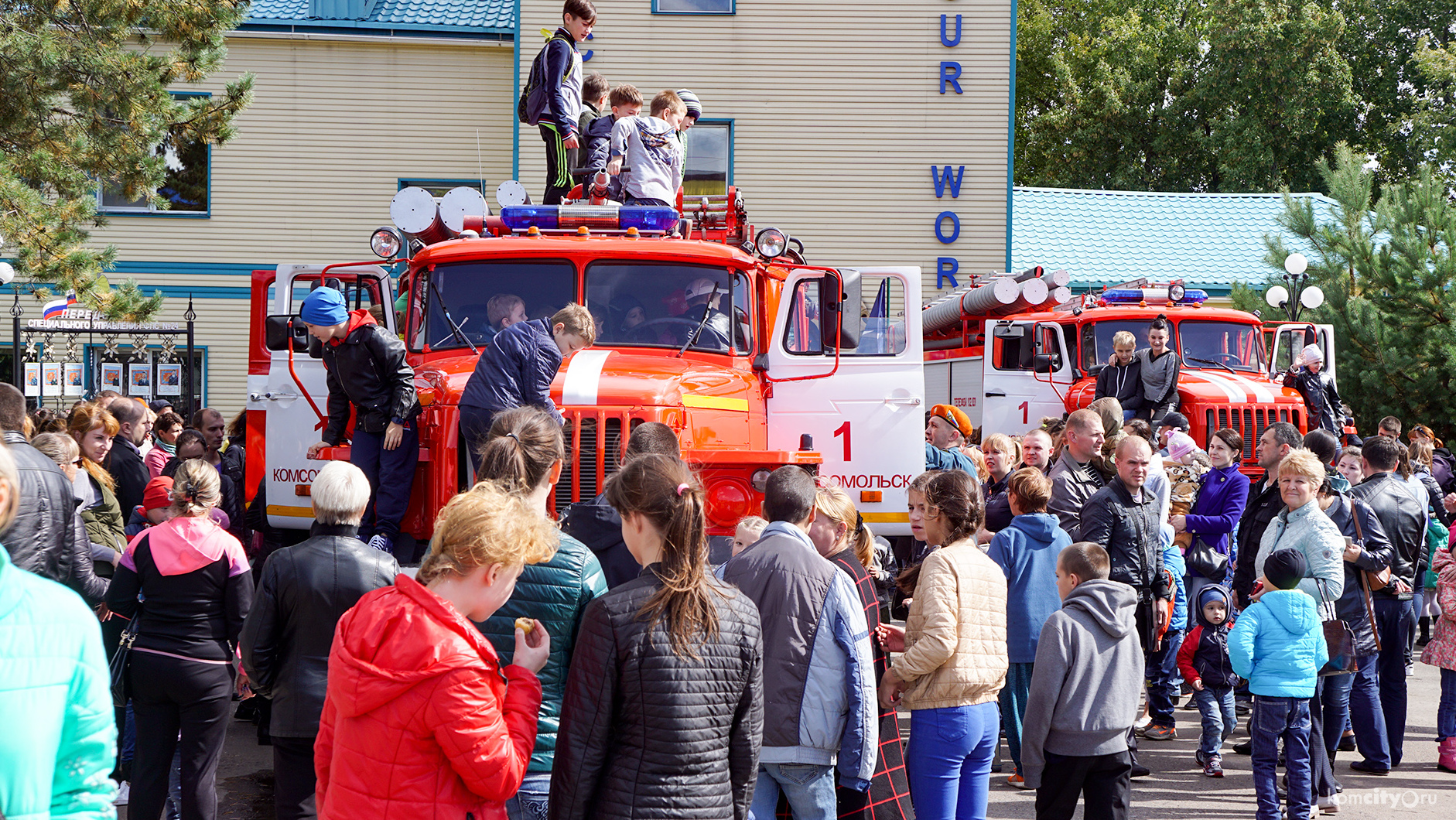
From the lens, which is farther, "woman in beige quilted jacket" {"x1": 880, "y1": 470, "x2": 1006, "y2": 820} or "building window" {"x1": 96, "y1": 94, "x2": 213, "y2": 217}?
"building window" {"x1": 96, "y1": 94, "x2": 213, "y2": 217}

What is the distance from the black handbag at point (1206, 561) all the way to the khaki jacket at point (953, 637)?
3613 mm

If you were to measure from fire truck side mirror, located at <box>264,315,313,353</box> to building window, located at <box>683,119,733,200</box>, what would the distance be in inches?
500

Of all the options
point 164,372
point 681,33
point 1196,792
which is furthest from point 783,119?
point 1196,792

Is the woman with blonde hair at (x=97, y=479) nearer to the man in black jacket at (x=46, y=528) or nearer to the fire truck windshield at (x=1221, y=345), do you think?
the man in black jacket at (x=46, y=528)

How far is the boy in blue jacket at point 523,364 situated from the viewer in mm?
5965

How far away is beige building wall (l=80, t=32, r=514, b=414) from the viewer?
766 inches

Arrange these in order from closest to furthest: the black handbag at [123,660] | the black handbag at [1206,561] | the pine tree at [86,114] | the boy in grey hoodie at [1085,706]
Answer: the boy in grey hoodie at [1085,706] → the black handbag at [123,660] → the black handbag at [1206,561] → the pine tree at [86,114]

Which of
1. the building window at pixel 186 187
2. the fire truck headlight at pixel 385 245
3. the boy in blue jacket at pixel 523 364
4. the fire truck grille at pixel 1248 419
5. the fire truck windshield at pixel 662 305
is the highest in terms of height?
the building window at pixel 186 187

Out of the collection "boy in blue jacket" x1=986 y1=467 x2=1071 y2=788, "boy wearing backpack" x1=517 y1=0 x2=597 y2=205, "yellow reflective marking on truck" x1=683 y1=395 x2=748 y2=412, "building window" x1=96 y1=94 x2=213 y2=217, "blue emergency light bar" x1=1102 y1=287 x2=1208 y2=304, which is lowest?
"boy in blue jacket" x1=986 y1=467 x2=1071 y2=788

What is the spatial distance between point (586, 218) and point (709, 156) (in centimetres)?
1196

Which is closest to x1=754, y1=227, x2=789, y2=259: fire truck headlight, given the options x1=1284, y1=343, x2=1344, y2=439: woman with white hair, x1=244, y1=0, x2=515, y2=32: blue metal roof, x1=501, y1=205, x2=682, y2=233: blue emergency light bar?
x1=501, y1=205, x2=682, y2=233: blue emergency light bar

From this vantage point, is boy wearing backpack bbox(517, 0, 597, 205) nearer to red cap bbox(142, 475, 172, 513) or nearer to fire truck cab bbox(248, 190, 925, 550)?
fire truck cab bbox(248, 190, 925, 550)

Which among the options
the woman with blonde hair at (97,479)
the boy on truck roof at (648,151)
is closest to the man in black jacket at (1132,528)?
the boy on truck roof at (648,151)
